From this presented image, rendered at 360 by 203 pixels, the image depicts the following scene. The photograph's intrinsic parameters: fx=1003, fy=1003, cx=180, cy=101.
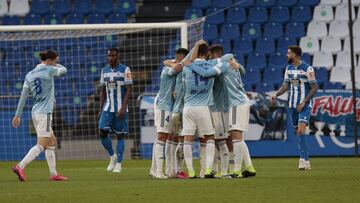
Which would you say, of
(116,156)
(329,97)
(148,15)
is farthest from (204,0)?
(116,156)

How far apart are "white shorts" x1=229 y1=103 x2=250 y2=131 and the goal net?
360 inches

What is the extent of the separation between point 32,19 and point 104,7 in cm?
224

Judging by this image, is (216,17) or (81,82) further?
(216,17)

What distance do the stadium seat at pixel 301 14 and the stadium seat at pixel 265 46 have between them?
1287mm

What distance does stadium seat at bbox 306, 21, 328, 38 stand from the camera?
30156 mm

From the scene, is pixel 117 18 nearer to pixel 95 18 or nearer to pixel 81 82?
pixel 95 18

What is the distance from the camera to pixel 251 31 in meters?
30.2

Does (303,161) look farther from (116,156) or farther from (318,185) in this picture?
(318,185)

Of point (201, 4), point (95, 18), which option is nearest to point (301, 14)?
point (201, 4)

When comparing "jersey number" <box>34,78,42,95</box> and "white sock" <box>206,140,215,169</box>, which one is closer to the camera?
"white sock" <box>206,140,215,169</box>

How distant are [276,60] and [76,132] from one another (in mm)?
6628

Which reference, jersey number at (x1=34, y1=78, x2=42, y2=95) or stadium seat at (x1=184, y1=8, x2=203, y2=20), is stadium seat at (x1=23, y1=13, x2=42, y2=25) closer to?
stadium seat at (x1=184, y1=8, x2=203, y2=20)

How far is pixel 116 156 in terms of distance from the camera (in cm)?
1994

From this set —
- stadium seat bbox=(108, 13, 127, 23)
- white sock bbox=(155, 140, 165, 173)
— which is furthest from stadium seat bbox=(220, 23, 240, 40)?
white sock bbox=(155, 140, 165, 173)
